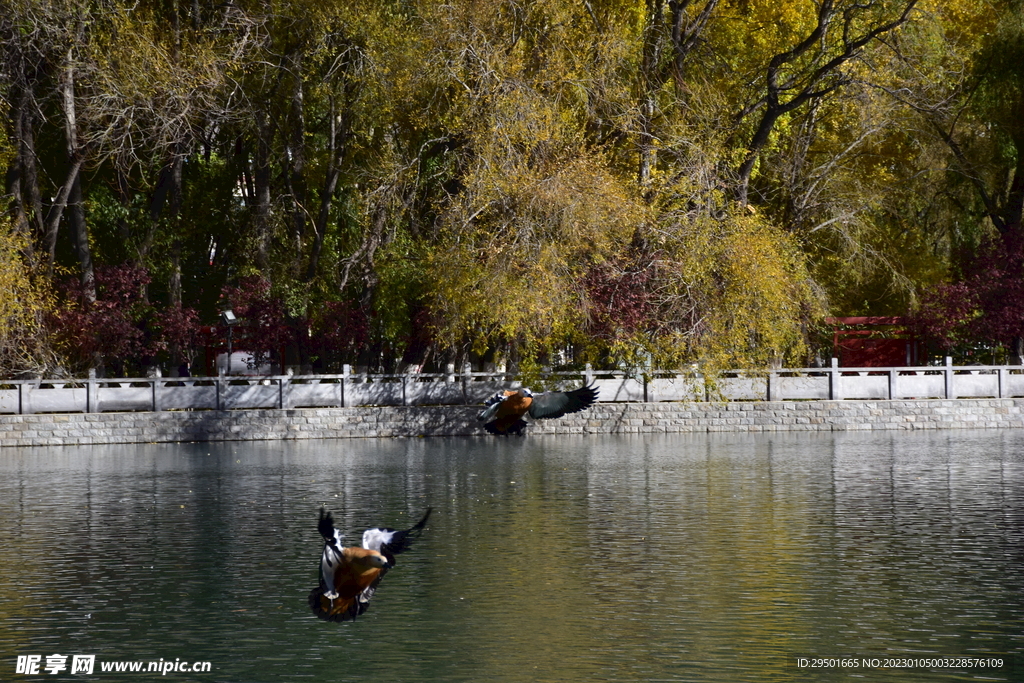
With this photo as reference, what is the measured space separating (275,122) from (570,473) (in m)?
16.5

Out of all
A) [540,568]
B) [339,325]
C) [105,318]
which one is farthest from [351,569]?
[339,325]

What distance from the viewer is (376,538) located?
8.27m

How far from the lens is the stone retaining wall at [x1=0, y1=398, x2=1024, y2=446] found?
30.3m

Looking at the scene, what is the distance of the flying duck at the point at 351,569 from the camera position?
8.16m

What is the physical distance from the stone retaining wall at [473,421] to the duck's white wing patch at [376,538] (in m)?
23.2

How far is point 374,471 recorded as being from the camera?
2286 cm

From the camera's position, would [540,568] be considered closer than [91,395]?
Yes

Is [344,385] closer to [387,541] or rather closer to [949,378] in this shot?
[949,378]

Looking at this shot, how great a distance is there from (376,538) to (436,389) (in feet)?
79.4

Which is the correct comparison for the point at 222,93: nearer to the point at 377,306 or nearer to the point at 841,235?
the point at 377,306

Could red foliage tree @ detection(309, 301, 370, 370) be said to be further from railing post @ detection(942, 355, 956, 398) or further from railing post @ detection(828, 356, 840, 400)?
railing post @ detection(942, 355, 956, 398)

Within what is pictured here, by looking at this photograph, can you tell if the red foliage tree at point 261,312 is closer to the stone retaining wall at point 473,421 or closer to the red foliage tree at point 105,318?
the red foliage tree at point 105,318

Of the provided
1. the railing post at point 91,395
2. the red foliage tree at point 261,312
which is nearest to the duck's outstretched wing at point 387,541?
the railing post at point 91,395

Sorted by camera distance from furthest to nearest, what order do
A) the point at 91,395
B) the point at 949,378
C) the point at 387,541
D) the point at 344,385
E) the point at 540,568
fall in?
the point at 949,378, the point at 344,385, the point at 91,395, the point at 540,568, the point at 387,541
